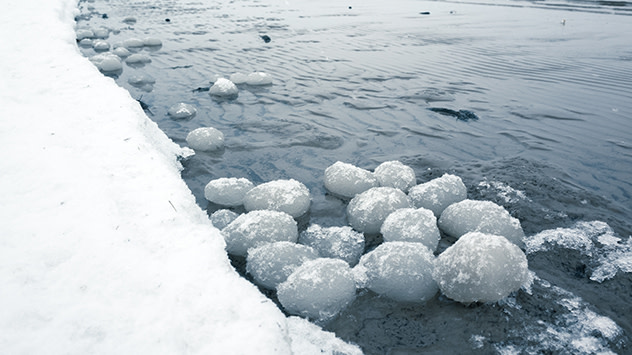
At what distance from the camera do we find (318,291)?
2.22 meters

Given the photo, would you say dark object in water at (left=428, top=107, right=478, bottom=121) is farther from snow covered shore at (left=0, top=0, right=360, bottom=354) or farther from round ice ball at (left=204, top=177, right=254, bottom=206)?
snow covered shore at (left=0, top=0, right=360, bottom=354)

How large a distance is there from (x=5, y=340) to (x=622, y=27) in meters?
15.0

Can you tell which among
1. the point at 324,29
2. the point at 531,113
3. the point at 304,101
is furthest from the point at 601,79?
the point at 324,29

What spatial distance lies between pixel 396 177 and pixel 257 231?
1.41 meters

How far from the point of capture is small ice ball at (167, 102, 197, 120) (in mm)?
5410

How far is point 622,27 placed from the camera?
1160cm

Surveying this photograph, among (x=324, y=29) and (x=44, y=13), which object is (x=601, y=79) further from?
(x=44, y=13)

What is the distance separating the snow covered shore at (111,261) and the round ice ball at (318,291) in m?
0.11

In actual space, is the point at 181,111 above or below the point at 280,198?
above

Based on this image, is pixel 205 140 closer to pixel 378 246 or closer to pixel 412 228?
pixel 378 246

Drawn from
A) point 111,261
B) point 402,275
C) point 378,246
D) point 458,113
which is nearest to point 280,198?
point 378,246

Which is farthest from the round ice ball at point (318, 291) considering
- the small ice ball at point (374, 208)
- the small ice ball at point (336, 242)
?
the small ice ball at point (374, 208)

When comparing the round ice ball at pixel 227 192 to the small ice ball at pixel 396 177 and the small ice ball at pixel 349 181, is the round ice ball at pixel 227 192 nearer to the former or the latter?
the small ice ball at pixel 349 181

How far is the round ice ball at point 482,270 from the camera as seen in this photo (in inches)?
87.7
